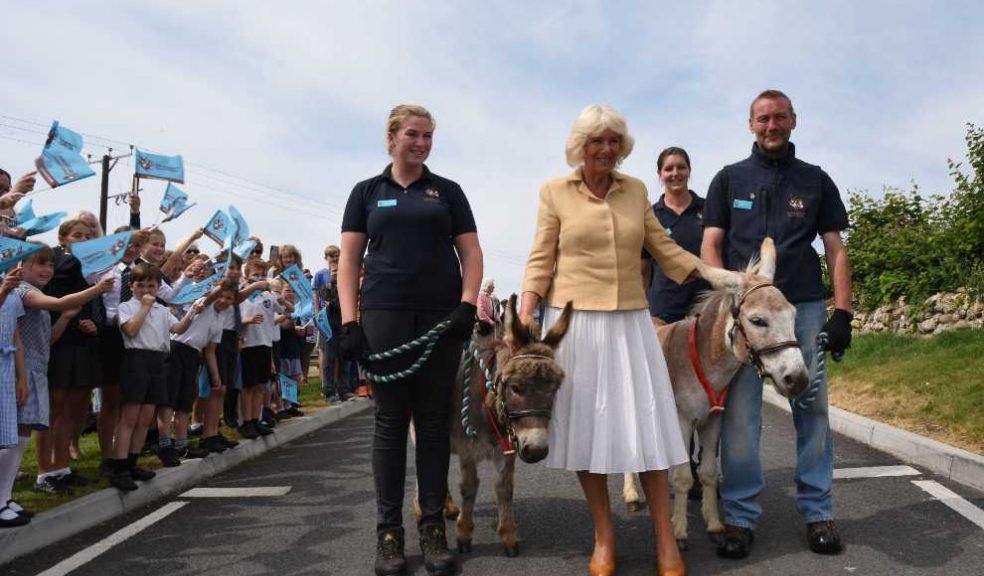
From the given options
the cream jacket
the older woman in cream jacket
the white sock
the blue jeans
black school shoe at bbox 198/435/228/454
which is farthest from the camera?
black school shoe at bbox 198/435/228/454

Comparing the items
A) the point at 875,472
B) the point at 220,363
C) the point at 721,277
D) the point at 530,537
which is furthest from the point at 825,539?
the point at 220,363

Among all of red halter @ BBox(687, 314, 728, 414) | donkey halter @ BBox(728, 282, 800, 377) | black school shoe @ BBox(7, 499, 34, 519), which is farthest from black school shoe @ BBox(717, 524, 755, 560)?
black school shoe @ BBox(7, 499, 34, 519)

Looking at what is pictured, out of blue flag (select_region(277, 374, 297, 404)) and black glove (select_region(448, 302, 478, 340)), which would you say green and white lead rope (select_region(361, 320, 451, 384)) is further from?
blue flag (select_region(277, 374, 297, 404))

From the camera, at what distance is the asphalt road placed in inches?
173

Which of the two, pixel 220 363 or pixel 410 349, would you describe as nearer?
pixel 410 349

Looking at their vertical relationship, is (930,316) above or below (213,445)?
above

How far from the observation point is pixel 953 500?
5.59 meters

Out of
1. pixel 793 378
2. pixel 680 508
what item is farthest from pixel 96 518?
pixel 793 378

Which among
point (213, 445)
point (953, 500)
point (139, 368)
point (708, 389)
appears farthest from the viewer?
point (213, 445)

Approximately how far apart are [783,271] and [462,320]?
80.5 inches

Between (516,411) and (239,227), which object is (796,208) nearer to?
(516,411)

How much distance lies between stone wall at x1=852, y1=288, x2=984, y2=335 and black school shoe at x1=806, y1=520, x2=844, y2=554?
9897 mm

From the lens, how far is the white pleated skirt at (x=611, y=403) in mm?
4035

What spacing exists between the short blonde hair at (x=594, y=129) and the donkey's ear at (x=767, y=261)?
103 centimetres
